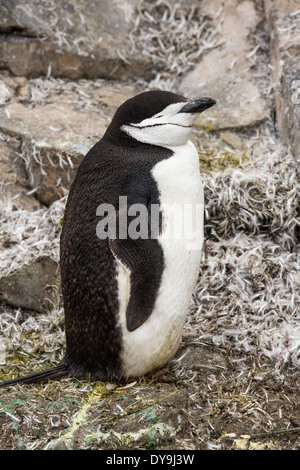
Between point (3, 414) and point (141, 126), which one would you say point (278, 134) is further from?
point (3, 414)

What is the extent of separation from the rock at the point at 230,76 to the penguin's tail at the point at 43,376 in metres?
2.18

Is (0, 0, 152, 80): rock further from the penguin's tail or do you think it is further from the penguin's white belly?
the penguin's tail

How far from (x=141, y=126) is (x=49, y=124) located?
1.52 m

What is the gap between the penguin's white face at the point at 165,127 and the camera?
3111mm

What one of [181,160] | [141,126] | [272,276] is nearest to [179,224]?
[181,160]

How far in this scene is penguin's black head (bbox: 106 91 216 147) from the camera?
10.2 ft

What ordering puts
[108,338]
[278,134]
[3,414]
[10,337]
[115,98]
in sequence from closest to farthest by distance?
[3,414]
[108,338]
[10,337]
[278,134]
[115,98]

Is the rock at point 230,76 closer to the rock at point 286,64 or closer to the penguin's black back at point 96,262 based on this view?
the rock at point 286,64

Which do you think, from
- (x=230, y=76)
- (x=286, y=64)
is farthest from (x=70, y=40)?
(x=286, y=64)

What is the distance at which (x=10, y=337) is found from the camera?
3.64 metres

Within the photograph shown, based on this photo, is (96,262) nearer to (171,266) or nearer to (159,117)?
(171,266)

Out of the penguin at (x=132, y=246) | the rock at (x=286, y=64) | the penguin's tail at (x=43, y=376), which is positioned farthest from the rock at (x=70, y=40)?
the penguin's tail at (x=43, y=376)

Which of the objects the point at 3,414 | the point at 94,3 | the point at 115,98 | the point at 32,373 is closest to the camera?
the point at 3,414

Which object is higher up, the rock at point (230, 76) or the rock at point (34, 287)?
the rock at point (230, 76)
